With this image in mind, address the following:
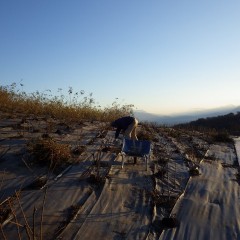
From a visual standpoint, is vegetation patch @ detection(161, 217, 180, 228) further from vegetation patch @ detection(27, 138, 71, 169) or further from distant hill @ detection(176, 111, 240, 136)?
distant hill @ detection(176, 111, 240, 136)

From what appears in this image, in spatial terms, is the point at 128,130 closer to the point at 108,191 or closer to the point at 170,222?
the point at 108,191

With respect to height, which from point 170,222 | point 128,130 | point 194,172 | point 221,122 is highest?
point 128,130

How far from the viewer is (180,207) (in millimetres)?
6008

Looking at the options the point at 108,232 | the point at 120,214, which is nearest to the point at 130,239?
the point at 108,232

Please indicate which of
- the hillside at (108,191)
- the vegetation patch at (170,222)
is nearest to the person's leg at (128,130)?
the hillside at (108,191)

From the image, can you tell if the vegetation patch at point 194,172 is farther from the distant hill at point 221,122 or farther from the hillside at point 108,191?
the distant hill at point 221,122

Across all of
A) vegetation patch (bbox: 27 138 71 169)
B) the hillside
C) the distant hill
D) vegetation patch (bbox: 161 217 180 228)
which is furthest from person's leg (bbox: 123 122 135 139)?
the distant hill

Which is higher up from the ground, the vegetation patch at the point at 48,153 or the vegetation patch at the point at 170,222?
the vegetation patch at the point at 48,153

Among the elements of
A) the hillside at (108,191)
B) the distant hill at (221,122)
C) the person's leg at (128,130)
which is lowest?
the hillside at (108,191)

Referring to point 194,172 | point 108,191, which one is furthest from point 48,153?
point 194,172

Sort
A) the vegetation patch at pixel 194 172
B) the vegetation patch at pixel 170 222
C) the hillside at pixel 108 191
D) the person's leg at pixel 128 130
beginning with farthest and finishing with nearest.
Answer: the person's leg at pixel 128 130 → the vegetation patch at pixel 194 172 → the vegetation patch at pixel 170 222 → the hillside at pixel 108 191

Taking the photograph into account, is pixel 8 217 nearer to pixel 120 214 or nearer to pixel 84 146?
pixel 120 214

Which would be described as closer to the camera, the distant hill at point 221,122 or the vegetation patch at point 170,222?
the vegetation patch at point 170,222

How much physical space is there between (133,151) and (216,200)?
2.06 meters
